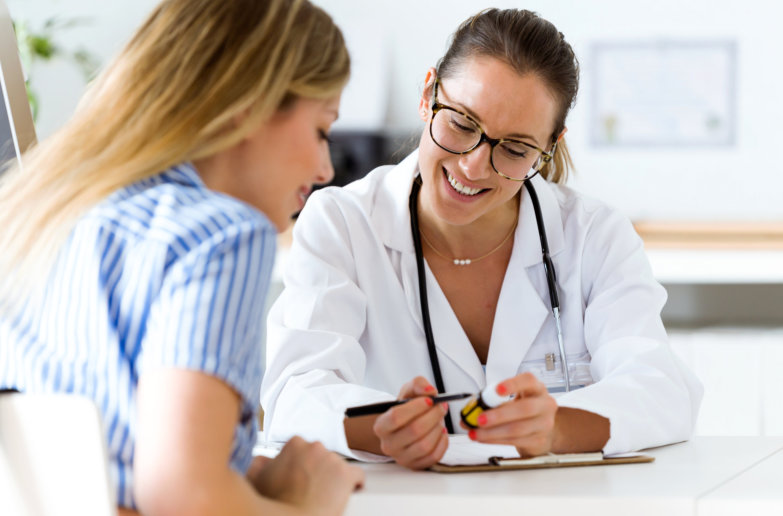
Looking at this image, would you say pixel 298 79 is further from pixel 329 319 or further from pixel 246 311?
pixel 329 319

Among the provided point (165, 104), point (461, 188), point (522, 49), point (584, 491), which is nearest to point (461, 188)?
point (461, 188)

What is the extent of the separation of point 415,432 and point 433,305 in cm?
58

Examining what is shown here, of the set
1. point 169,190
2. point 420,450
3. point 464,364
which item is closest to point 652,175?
point 464,364

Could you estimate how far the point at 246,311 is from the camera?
31.8 inches

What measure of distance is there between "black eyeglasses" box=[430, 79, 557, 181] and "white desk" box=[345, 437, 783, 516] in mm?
607

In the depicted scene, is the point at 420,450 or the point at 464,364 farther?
the point at 464,364

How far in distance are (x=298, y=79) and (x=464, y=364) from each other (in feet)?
2.86

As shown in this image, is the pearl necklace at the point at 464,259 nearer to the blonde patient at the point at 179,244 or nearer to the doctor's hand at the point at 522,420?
the doctor's hand at the point at 522,420

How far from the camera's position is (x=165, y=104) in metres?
0.92

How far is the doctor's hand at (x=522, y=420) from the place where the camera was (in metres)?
1.22

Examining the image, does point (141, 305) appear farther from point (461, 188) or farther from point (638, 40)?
point (638, 40)

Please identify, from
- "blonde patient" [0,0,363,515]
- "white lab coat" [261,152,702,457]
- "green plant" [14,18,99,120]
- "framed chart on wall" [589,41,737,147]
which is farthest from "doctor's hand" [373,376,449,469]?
"framed chart on wall" [589,41,737,147]

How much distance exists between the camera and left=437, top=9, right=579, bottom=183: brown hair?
1.65 m

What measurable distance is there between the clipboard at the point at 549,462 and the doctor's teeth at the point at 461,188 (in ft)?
1.83
